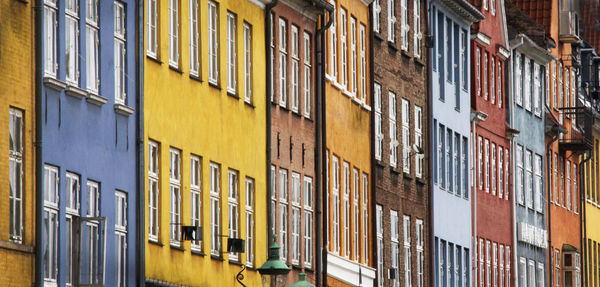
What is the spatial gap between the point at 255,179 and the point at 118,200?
732cm

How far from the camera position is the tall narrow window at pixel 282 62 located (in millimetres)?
39625

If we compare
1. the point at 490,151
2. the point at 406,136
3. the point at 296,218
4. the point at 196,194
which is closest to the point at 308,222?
the point at 296,218

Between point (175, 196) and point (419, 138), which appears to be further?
point (419, 138)

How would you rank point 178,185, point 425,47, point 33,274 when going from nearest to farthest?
point 33,274 → point 178,185 → point 425,47

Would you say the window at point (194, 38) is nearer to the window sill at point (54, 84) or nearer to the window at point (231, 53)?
the window at point (231, 53)

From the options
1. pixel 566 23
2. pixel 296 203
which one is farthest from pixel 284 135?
pixel 566 23

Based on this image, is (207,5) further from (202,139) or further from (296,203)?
(296,203)

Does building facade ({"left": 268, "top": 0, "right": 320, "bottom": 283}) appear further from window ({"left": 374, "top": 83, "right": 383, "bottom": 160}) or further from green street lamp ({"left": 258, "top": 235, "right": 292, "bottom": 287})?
green street lamp ({"left": 258, "top": 235, "right": 292, "bottom": 287})

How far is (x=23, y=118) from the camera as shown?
87.9 ft

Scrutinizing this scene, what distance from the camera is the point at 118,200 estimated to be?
99.3 feet

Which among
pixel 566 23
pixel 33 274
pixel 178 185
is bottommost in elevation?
pixel 33 274

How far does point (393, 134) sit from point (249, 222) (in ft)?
42.2

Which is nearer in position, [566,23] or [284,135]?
[284,135]

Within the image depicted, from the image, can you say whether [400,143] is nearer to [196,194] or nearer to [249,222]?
[249,222]
